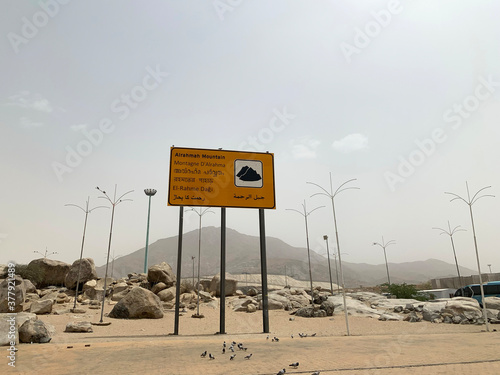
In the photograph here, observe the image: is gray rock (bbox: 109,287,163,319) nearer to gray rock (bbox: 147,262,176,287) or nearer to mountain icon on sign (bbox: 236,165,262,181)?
gray rock (bbox: 147,262,176,287)

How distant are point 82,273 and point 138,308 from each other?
63.2ft

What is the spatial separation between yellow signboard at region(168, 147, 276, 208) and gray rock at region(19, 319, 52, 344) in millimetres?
9196

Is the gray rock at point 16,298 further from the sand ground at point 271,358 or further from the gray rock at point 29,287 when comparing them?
the sand ground at point 271,358

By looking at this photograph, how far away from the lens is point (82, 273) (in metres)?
43.2

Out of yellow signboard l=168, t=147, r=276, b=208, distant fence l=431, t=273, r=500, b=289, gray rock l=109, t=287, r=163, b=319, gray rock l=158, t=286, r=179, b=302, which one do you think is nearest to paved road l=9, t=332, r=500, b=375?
yellow signboard l=168, t=147, r=276, b=208

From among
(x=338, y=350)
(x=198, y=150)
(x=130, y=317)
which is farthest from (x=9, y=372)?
(x=130, y=317)

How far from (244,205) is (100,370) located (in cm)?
1339

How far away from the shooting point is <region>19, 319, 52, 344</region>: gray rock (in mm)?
15180

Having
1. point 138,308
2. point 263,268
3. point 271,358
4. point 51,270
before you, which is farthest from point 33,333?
point 51,270

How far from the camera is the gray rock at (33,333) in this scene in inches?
598

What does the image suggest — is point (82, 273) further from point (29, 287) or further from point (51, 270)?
point (51, 270)

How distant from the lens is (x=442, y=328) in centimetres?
2470

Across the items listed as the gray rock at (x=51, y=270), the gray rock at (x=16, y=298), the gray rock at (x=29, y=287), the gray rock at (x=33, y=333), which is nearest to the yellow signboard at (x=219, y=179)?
the gray rock at (x=33, y=333)

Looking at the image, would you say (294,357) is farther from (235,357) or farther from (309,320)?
(309,320)
